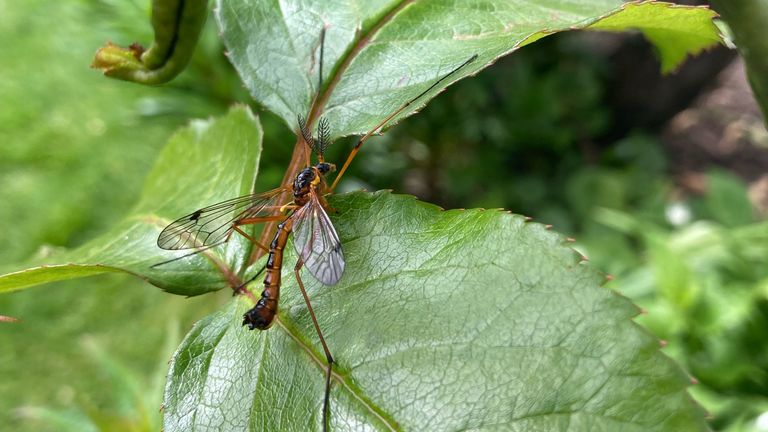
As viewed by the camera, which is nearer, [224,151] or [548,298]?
[548,298]

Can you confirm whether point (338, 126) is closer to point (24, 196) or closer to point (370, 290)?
point (370, 290)

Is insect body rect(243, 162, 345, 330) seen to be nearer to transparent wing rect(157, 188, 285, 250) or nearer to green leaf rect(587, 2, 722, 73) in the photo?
transparent wing rect(157, 188, 285, 250)

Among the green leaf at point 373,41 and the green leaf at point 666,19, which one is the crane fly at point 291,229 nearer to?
the green leaf at point 373,41

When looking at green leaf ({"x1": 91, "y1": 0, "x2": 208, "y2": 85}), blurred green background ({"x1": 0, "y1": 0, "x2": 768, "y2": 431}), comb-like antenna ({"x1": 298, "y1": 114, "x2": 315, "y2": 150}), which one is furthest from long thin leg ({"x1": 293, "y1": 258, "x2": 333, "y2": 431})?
blurred green background ({"x1": 0, "y1": 0, "x2": 768, "y2": 431})

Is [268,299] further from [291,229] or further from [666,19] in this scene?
[666,19]

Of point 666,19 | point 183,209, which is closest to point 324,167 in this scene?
point 183,209

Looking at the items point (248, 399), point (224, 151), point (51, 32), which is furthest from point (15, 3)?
point (248, 399)

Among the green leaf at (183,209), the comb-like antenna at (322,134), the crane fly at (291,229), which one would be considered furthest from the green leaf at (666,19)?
the green leaf at (183,209)
